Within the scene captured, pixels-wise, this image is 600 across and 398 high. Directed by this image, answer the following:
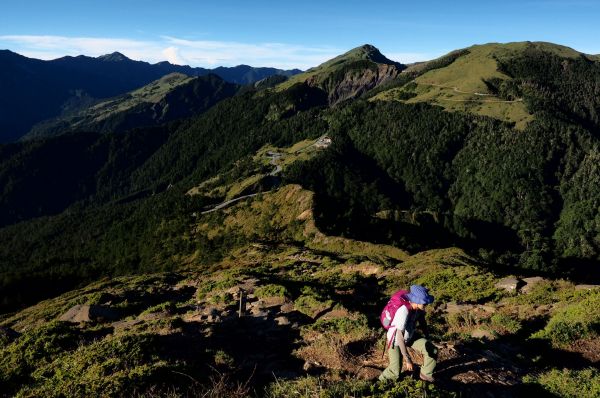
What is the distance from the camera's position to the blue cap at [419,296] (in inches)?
494

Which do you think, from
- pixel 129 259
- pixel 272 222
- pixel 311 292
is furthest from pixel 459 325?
pixel 129 259

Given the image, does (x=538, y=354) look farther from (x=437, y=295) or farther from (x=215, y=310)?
(x=215, y=310)

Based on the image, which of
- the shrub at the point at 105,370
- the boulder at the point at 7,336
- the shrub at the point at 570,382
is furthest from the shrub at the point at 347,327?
the boulder at the point at 7,336

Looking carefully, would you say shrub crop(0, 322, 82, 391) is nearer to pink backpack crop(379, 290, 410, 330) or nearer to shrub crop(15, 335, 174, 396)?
shrub crop(15, 335, 174, 396)

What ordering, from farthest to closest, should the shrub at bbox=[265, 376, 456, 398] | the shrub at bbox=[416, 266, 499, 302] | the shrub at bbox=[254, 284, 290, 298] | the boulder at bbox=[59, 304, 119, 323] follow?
the shrub at bbox=[254, 284, 290, 298], the shrub at bbox=[416, 266, 499, 302], the boulder at bbox=[59, 304, 119, 323], the shrub at bbox=[265, 376, 456, 398]

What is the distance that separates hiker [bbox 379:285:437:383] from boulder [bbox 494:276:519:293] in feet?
63.8

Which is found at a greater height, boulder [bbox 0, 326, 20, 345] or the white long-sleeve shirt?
the white long-sleeve shirt

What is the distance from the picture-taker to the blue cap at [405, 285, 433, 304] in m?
12.6

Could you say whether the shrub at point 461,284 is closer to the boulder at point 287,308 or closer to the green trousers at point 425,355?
the boulder at point 287,308

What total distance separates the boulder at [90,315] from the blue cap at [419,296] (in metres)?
22.7

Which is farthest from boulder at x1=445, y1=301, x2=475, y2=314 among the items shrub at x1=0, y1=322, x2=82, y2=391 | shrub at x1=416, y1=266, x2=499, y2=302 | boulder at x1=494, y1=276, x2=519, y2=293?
shrub at x1=0, y1=322, x2=82, y2=391

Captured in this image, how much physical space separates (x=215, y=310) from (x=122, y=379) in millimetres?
12773

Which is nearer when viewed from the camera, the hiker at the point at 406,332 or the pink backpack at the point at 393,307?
the hiker at the point at 406,332

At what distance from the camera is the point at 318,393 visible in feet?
→ 41.0
